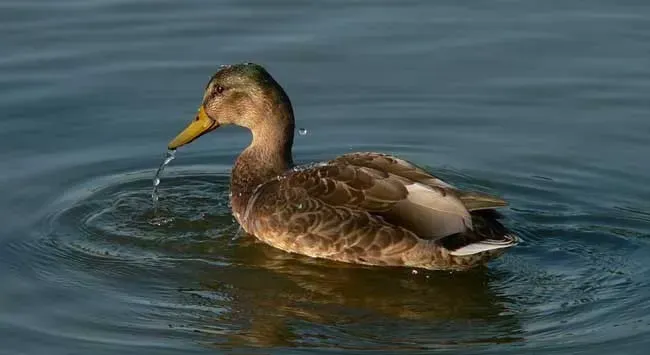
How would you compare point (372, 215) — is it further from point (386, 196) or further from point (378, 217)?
point (386, 196)

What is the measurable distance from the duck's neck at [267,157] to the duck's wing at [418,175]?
0.69 m

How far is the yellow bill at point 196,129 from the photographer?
10172 mm

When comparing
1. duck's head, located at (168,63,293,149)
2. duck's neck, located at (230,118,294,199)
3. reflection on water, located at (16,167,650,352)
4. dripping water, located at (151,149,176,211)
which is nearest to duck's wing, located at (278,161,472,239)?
reflection on water, located at (16,167,650,352)

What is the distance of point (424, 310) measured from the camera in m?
8.44

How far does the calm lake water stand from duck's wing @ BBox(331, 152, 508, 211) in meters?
0.49

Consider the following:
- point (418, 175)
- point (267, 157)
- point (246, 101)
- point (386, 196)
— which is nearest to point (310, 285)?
point (386, 196)

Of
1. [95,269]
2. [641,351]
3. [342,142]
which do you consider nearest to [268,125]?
[342,142]

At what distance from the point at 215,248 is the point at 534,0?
5.15m

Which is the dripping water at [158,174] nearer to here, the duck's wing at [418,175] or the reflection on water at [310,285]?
the reflection on water at [310,285]

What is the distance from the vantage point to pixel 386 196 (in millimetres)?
8992

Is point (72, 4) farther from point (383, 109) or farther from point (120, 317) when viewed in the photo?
point (120, 317)

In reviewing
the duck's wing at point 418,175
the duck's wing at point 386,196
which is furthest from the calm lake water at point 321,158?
the duck's wing at point 418,175

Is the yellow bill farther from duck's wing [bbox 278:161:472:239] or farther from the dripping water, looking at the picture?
duck's wing [bbox 278:161:472:239]

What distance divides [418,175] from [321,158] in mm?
1682
